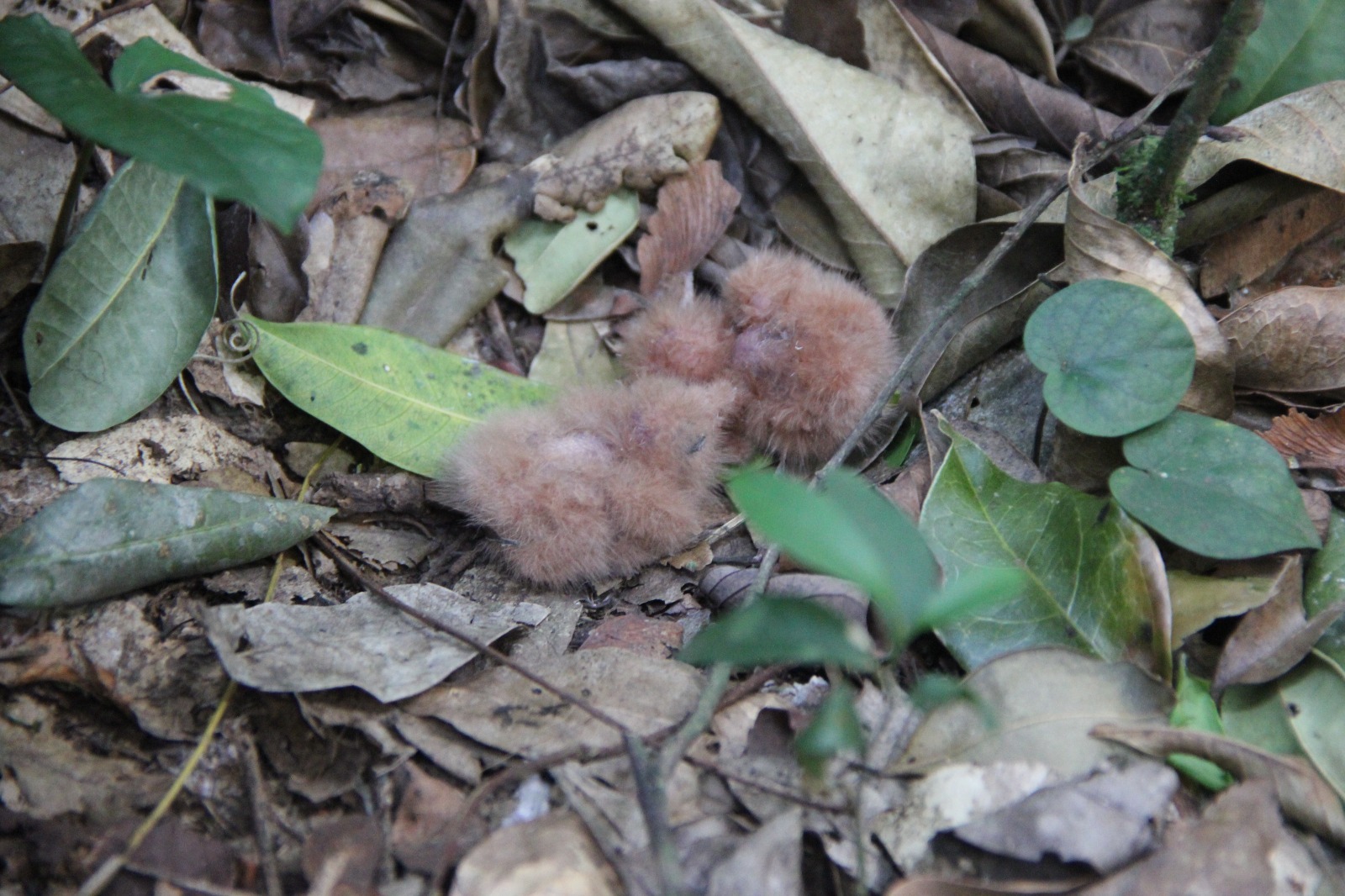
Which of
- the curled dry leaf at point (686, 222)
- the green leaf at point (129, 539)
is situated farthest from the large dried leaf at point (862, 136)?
the green leaf at point (129, 539)

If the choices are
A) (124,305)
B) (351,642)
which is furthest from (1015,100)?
(124,305)

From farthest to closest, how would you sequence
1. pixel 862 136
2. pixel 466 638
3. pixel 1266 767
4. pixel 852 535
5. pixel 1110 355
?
1. pixel 862 136
2. pixel 1110 355
3. pixel 466 638
4. pixel 1266 767
5. pixel 852 535

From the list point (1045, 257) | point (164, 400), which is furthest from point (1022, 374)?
point (164, 400)

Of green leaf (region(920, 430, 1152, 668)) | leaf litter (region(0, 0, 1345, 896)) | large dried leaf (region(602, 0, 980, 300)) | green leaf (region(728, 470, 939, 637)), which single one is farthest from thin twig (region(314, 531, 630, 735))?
large dried leaf (region(602, 0, 980, 300))

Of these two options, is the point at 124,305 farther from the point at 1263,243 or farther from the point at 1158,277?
the point at 1263,243

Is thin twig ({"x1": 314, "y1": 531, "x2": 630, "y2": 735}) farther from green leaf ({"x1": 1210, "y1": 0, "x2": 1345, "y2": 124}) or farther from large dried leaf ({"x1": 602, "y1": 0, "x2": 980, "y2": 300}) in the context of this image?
green leaf ({"x1": 1210, "y1": 0, "x2": 1345, "y2": 124})

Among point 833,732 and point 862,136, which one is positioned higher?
point 862,136

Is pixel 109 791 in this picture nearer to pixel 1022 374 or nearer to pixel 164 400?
pixel 164 400
